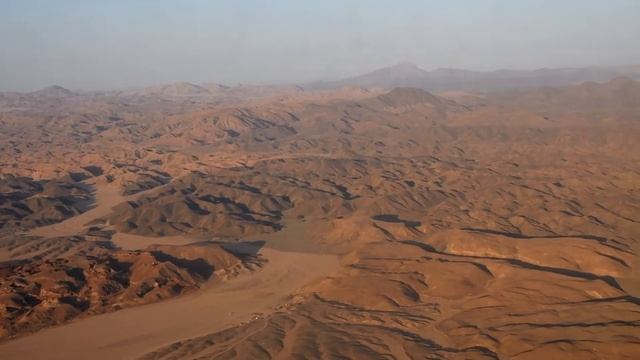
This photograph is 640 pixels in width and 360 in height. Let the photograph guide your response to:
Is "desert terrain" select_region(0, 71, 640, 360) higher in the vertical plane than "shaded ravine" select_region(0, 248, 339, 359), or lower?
higher

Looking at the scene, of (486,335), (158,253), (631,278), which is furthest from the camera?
(158,253)

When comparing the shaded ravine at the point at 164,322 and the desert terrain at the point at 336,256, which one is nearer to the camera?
the desert terrain at the point at 336,256

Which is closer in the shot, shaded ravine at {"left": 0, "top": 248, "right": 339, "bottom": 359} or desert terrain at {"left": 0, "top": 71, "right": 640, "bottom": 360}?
desert terrain at {"left": 0, "top": 71, "right": 640, "bottom": 360}

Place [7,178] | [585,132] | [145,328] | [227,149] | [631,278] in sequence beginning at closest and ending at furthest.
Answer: [145,328]
[631,278]
[7,178]
[585,132]
[227,149]

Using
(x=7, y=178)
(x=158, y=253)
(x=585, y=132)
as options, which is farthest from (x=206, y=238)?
(x=585, y=132)

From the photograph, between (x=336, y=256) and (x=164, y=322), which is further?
(x=336, y=256)

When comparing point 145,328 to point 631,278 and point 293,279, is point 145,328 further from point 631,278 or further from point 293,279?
point 631,278

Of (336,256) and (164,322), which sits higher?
(164,322)

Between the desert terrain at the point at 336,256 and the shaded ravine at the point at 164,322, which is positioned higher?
the desert terrain at the point at 336,256
